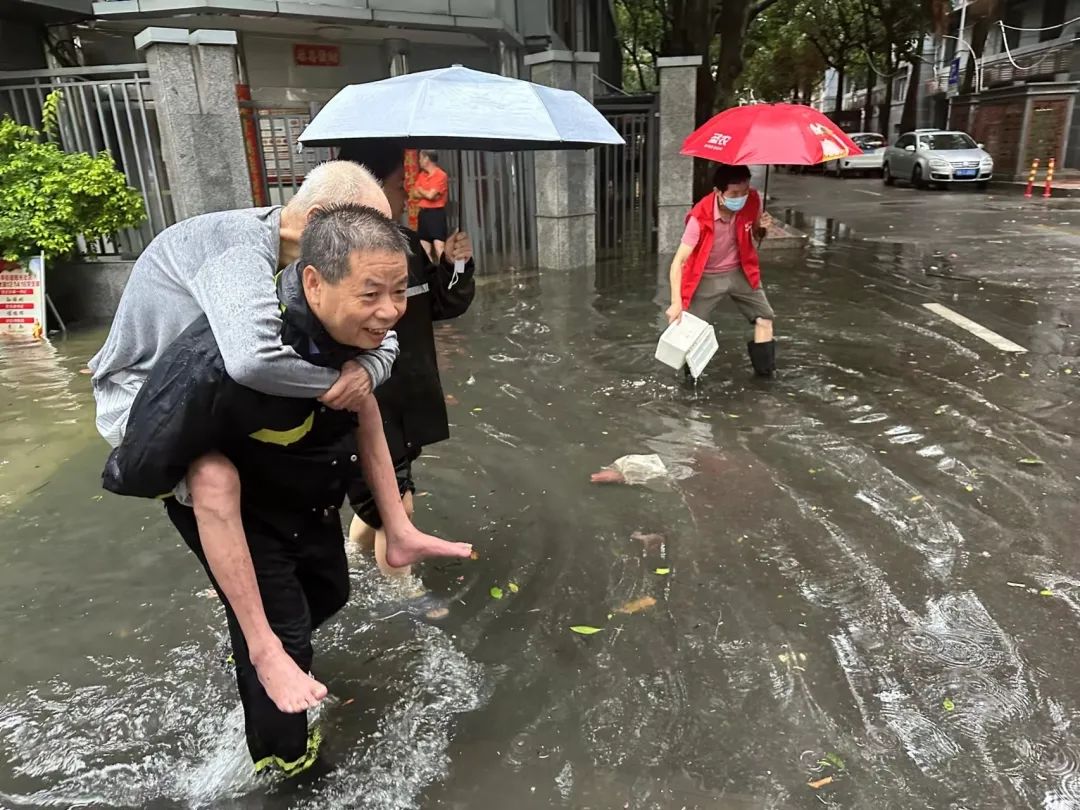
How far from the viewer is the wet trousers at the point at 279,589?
6.81 feet

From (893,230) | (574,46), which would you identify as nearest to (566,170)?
(893,230)

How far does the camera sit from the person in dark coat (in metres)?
3.07

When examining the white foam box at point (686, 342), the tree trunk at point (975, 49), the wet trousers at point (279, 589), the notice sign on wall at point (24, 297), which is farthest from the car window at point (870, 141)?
the wet trousers at point (279, 589)

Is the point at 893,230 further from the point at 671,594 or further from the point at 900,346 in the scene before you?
the point at 671,594

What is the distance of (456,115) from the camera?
3.05m

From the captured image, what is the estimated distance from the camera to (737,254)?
5629 mm

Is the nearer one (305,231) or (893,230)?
(305,231)

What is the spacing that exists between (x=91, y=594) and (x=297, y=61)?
10191mm

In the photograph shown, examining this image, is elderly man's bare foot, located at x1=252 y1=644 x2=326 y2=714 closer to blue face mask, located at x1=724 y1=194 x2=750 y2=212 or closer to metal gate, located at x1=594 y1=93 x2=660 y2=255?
blue face mask, located at x1=724 y1=194 x2=750 y2=212

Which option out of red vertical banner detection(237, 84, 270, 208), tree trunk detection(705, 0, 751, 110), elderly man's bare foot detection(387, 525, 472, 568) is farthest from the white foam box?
tree trunk detection(705, 0, 751, 110)

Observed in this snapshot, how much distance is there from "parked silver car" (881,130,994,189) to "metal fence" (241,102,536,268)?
50.9 ft

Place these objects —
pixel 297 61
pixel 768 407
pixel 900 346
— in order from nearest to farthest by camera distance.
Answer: pixel 768 407 < pixel 900 346 < pixel 297 61

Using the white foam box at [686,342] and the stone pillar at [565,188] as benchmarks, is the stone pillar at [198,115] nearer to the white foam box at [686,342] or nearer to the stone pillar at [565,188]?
the stone pillar at [565,188]

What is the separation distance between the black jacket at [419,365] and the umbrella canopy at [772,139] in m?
2.47
